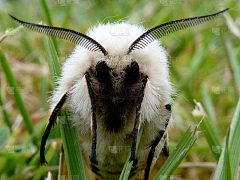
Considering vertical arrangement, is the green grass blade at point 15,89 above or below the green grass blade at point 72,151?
above

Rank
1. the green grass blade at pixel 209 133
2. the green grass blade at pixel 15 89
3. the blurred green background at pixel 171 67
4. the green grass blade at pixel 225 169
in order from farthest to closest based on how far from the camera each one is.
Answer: the blurred green background at pixel 171 67
the green grass blade at pixel 15 89
the green grass blade at pixel 209 133
the green grass blade at pixel 225 169

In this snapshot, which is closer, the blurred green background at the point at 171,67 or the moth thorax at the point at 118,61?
the moth thorax at the point at 118,61

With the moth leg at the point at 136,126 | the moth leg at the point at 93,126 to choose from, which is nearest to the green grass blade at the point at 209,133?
the moth leg at the point at 136,126

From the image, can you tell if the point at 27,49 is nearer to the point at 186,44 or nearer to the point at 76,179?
the point at 186,44

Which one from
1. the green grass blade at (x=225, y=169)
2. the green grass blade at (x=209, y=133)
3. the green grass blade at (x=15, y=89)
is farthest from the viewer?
the green grass blade at (x=15, y=89)

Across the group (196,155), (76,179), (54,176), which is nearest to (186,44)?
(196,155)

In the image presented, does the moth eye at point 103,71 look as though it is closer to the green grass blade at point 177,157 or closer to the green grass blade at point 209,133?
the green grass blade at point 177,157
